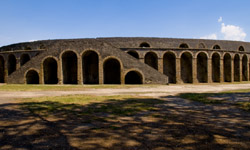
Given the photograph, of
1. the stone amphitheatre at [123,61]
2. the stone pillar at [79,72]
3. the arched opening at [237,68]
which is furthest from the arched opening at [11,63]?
the arched opening at [237,68]

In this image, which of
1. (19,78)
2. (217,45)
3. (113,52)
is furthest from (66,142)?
(217,45)

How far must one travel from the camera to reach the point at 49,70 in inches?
798

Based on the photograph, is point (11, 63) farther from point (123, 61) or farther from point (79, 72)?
point (123, 61)

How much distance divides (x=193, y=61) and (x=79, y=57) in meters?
15.0

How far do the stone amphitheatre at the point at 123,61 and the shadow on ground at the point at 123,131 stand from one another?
13.3m

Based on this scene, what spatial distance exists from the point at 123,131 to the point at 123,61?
14792 millimetres

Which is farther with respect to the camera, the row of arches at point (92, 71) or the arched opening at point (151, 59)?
the arched opening at point (151, 59)

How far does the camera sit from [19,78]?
18.8 meters

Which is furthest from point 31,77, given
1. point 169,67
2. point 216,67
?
point 216,67

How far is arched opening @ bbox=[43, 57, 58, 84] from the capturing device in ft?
62.5

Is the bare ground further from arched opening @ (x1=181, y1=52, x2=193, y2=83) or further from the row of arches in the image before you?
arched opening @ (x1=181, y1=52, x2=193, y2=83)

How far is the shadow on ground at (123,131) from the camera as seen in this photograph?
2467 millimetres

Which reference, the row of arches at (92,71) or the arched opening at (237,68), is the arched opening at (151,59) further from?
the arched opening at (237,68)

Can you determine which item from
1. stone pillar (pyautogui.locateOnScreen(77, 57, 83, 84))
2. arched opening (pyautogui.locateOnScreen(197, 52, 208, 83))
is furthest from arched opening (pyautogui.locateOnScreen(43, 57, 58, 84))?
arched opening (pyautogui.locateOnScreen(197, 52, 208, 83))
